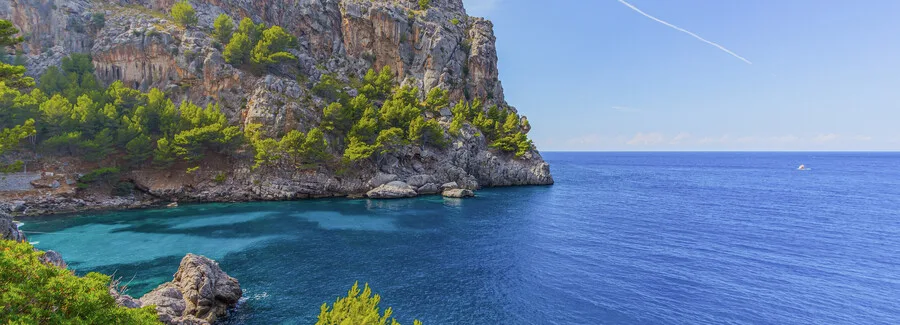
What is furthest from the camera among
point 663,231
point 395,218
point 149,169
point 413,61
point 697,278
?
point 413,61

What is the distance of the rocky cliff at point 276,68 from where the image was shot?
66.7 meters

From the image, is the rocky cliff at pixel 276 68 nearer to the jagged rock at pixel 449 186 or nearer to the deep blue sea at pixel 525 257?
the jagged rock at pixel 449 186

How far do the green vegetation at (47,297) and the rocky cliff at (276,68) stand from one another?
57776 mm

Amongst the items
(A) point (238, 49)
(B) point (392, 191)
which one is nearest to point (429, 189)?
(B) point (392, 191)

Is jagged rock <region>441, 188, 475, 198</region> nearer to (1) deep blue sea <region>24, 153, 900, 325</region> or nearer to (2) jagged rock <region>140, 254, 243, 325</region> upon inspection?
(1) deep blue sea <region>24, 153, 900, 325</region>

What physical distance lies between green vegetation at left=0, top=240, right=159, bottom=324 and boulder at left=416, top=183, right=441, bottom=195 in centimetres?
6435

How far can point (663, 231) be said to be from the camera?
154 ft

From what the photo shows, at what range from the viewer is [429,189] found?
249 ft

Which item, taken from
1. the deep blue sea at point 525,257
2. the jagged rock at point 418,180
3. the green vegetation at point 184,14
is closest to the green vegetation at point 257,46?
the green vegetation at point 184,14

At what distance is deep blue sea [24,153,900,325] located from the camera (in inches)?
986

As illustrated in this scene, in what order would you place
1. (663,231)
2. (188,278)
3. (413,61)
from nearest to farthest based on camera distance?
(188,278)
(663,231)
(413,61)

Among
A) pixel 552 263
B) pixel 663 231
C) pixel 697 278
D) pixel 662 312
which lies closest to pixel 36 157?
pixel 552 263

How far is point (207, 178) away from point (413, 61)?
60483 mm

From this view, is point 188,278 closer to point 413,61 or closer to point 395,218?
point 395,218
